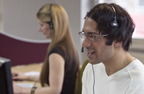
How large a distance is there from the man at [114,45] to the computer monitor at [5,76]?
1.31 feet

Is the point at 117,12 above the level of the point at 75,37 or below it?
above

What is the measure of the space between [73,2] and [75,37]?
0.38 m

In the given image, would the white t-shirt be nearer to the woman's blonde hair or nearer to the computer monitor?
the computer monitor

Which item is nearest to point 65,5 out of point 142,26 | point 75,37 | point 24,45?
point 75,37

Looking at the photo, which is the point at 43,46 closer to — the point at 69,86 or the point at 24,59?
the point at 24,59

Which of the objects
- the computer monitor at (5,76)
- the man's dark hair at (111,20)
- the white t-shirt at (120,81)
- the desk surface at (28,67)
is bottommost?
the desk surface at (28,67)

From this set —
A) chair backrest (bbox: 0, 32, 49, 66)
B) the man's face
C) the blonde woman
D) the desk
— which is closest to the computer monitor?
the man's face

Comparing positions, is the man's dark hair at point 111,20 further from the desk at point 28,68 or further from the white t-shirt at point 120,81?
the desk at point 28,68

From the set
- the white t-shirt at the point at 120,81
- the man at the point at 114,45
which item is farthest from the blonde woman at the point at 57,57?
the man at the point at 114,45

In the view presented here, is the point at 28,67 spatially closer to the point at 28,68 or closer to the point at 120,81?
the point at 28,68

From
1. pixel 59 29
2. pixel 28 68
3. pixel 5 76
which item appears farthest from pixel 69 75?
pixel 5 76

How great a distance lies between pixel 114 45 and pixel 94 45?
3.8 inches

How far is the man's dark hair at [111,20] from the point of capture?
1224 millimetres

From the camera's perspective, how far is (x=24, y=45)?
318cm
